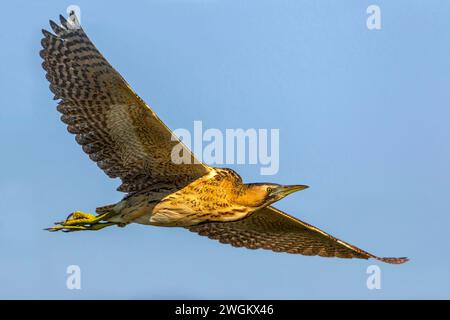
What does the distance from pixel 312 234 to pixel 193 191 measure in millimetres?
2241

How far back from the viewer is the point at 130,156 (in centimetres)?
1445

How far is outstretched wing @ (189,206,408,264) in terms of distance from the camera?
616 inches

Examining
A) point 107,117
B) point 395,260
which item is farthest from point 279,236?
point 107,117

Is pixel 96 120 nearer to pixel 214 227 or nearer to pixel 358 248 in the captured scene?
pixel 214 227

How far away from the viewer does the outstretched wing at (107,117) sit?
13914 mm

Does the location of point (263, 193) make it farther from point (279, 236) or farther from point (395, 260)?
point (395, 260)

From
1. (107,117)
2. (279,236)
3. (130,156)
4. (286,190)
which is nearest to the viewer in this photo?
(107,117)

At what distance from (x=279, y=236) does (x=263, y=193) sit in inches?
70.7

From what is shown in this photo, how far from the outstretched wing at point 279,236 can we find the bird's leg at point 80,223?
141cm

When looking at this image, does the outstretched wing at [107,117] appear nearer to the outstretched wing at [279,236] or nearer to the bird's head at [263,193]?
the bird's head at [263,193]

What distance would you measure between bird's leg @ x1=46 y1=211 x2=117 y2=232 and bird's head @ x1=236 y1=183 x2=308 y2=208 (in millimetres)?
1574

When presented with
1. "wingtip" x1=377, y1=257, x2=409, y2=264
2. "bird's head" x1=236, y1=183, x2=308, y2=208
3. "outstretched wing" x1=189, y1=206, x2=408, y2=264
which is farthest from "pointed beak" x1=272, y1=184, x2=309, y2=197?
"wingtip" x1=377, y1=257, x2=409, y2=264

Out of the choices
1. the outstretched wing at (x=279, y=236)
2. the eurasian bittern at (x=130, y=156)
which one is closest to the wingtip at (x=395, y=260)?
the outstretched wing at (x=279, y=236)

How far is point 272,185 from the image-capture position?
1434cm
